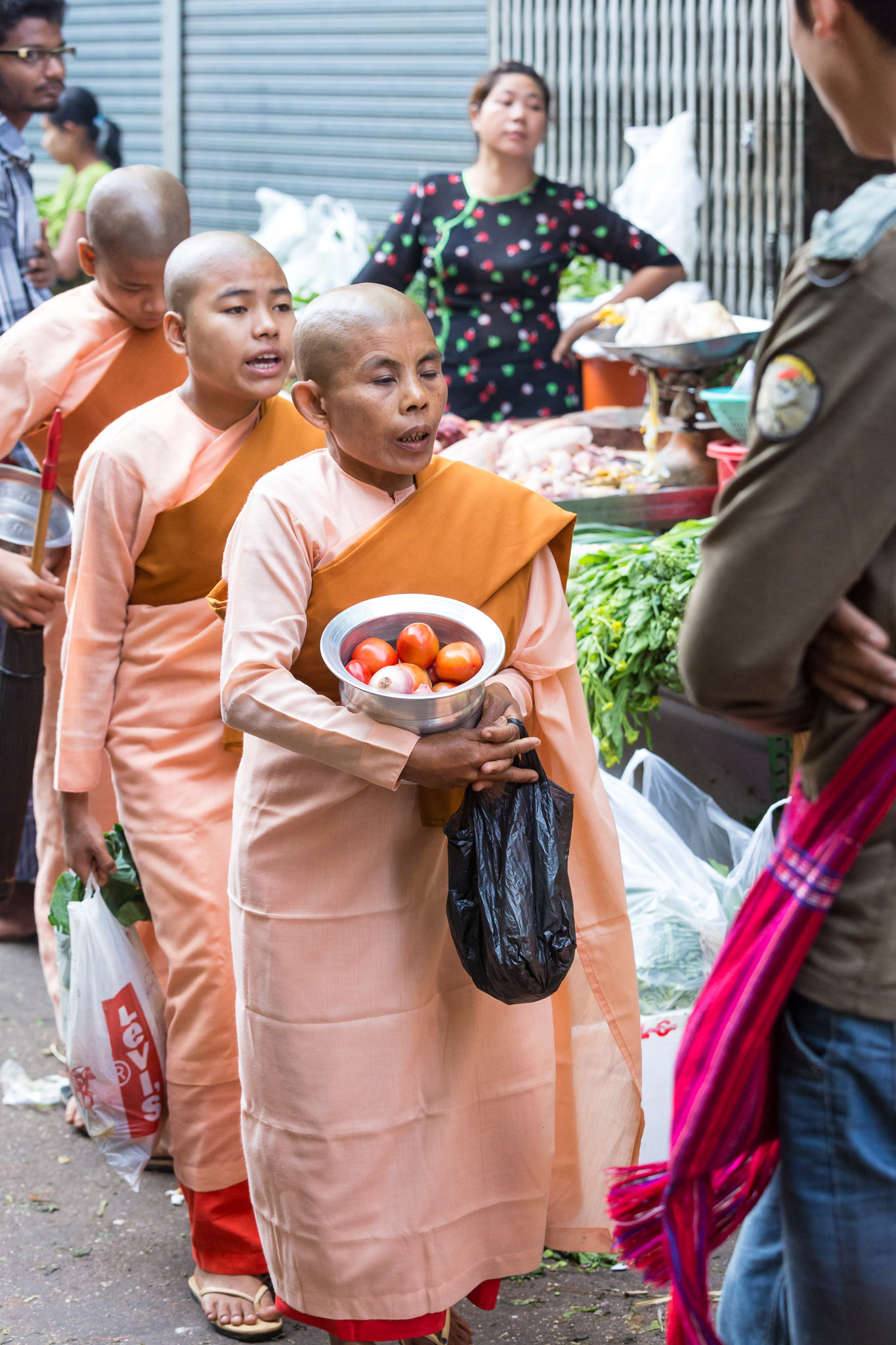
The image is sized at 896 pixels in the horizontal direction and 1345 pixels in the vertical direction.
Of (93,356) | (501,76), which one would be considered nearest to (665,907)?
(93,356)

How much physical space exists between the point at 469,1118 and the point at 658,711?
6.57ft

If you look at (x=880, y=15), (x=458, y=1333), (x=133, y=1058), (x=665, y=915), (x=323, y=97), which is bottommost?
(x=458, y=1333)

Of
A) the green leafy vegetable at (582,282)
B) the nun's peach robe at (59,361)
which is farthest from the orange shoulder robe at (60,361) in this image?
the green leafy vegetable at (582,282)

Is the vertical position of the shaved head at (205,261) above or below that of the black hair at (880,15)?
below

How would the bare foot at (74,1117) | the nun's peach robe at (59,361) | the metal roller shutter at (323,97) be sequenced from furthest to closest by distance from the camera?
the metal roller shutter at (323,97), the bare foot at (74,1117), the nun's peach robe at (59,361)

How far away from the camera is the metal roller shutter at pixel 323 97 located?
31.3 ft

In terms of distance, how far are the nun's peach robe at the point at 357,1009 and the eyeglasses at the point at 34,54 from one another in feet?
9.14

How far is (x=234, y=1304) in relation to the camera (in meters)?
2.80

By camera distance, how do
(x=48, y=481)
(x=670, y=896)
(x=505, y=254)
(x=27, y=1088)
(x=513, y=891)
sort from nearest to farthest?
(x=513, y=891)
(x=48, y=481)
(x=670, y=896)
(x=27, y=1088)
(x=505, y=254)

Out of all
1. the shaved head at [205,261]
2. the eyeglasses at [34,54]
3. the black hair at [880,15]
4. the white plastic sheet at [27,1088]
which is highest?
the eyeglasses at [34,54]

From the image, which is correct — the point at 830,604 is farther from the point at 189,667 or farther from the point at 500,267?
the point at 500,267

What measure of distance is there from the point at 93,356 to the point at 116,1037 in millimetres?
1557

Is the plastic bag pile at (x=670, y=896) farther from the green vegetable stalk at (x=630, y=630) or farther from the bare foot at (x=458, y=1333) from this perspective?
the bare foot at (x=458, y=1333)

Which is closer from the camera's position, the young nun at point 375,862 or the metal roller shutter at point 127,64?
the young nun at point 375,862
